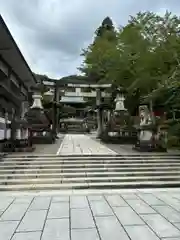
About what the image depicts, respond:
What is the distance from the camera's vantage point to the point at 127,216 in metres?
4.99

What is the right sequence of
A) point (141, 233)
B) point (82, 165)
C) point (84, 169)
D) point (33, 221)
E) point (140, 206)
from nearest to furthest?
point (141, 233) < point (33, 221) < point (140, 206) < point (84, 169) < point (82, 165)

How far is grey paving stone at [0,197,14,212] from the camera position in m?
5.56

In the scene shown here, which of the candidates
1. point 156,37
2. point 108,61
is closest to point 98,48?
point 108,61

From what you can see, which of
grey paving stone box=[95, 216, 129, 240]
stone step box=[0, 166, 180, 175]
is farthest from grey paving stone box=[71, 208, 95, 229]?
stone step box=[0, 166, 180, 175]

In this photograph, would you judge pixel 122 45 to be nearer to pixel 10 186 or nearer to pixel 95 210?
pixel 10 186

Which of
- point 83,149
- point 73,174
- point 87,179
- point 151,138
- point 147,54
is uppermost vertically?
point 147,54

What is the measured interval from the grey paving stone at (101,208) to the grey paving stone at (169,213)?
0.99 metres

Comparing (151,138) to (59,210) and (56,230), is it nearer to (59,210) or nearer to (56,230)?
(59,210)

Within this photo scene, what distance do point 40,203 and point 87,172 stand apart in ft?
9.43

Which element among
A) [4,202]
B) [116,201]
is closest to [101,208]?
[116,201]

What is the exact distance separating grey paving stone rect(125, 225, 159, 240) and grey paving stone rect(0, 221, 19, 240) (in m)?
1.84

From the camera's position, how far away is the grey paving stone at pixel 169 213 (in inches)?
190

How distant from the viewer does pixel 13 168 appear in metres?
8.88

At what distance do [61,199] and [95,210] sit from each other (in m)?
1.21
